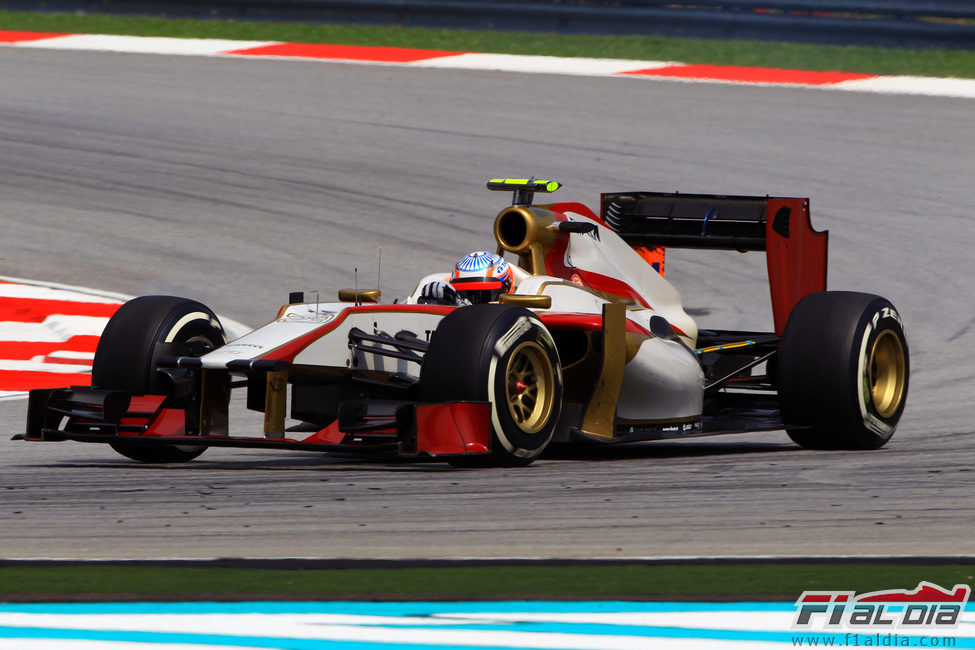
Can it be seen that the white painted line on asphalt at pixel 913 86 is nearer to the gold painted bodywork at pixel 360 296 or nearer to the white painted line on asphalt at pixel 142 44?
the white painted line on asphalt at pixel 142 44

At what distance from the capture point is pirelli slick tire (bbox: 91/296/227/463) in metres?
8.16

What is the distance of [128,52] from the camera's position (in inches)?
827

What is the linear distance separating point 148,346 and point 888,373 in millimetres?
3983

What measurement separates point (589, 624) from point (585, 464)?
11.9ft

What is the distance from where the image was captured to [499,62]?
2050cm

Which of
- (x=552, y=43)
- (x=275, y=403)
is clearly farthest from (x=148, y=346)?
(x=552, y=43)

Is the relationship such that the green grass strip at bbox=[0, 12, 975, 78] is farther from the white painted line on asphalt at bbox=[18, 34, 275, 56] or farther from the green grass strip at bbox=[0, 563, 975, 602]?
the green grass strip at bbox=[0, 563, 975, 602]

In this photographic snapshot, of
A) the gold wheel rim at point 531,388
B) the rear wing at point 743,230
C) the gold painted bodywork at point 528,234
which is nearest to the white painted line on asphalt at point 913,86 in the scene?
the rear wing at point 743,230

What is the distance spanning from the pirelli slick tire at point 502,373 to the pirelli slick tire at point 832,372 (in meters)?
1.45

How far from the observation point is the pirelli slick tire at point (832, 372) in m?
8.58

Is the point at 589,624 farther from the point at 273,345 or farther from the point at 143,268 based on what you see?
the point at 143,268

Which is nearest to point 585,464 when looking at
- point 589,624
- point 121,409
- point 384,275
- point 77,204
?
point 121,409

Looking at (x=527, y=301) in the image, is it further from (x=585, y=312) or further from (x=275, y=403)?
(x=275, y=403)

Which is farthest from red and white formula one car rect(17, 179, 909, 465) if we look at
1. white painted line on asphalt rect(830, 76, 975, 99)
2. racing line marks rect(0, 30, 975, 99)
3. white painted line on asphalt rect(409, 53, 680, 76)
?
white painted line on asphalt rect(409, 53, 680, 76)
